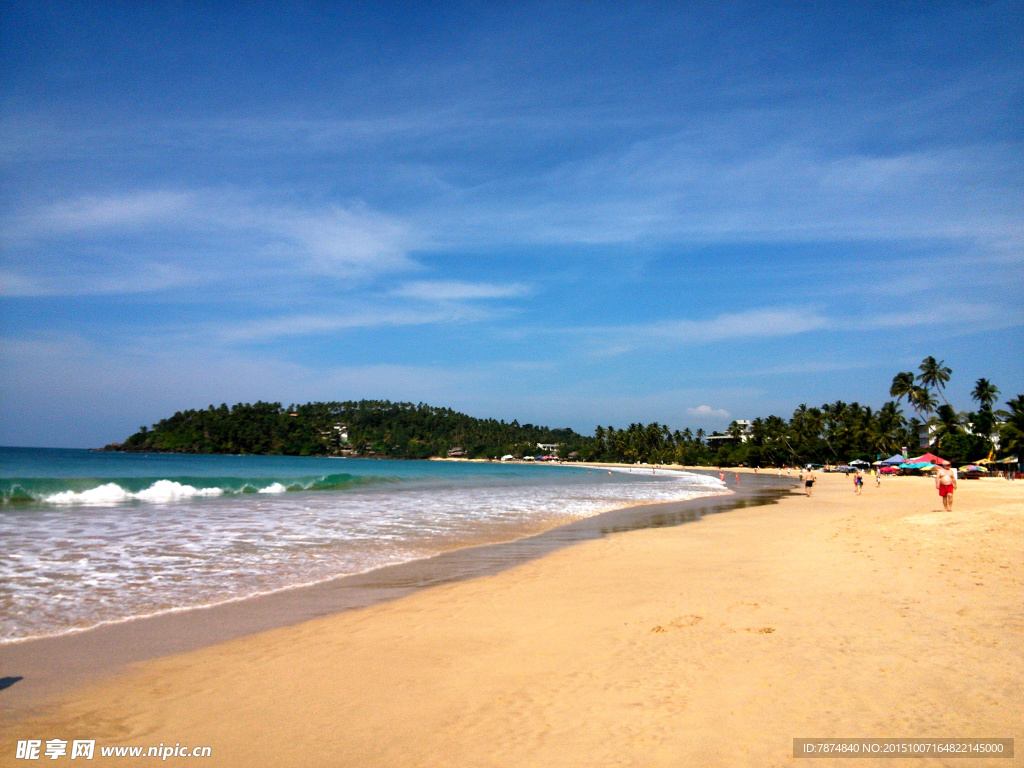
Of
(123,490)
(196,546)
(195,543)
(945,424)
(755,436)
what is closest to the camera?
(196,546)

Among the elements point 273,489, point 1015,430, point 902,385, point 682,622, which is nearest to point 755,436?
point 902,385

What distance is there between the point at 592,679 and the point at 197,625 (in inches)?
205

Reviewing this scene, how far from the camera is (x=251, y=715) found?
4.98 m

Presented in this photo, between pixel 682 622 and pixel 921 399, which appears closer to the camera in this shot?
pixel 682 622

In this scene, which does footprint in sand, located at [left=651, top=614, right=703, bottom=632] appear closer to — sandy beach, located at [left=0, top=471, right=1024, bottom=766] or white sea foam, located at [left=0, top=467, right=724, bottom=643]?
sandy beach, located at [left=0, top=471, right=1024, bottom=766]

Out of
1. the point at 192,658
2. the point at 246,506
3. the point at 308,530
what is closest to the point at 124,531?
the point at 308,530

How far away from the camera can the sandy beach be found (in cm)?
437

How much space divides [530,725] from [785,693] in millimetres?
2129

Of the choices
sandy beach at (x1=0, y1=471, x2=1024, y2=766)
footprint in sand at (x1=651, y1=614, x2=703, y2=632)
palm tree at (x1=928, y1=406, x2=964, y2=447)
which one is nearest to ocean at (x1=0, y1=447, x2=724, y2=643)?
sandy beach at (x1=0, y1=471, x2=1024, y2=766)

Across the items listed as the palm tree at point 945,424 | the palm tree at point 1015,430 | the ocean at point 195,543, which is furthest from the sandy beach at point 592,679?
Result: the palm tree at point 945,424

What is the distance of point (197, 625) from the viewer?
7.83 meters

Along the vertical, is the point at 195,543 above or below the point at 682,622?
below

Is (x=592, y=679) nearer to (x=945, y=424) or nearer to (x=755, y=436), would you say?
(x=945, y=424)

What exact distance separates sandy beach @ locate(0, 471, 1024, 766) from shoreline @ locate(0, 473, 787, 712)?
274 mm
